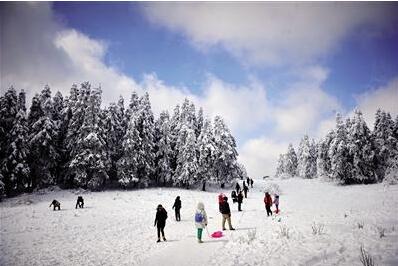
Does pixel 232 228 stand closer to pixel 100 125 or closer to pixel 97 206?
pixel 97 206

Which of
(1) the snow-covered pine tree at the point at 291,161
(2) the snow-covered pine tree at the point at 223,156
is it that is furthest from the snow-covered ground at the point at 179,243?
(1) the snow-covered pine tree at the point at 291,161

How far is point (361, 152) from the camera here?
46250 millimetres

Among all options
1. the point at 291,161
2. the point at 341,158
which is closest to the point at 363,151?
the point at 341,158

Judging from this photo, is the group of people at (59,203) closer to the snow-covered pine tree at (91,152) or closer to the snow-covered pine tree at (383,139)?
the snow-covered pine tree at (91,152)

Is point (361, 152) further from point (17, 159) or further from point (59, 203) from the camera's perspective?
point (17, 159)

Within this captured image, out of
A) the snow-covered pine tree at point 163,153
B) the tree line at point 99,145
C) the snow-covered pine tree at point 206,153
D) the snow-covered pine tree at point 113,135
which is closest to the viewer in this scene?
the tree line at point 99,145

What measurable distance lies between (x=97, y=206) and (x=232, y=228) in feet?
59.8

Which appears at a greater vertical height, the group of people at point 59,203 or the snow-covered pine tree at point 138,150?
the snow-covered pine tree at point 138,150

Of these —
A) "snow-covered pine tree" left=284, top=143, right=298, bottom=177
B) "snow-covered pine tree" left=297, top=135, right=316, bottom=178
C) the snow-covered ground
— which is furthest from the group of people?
"snow-covered pine tree" left=284, top=143, right=298, bottom=177

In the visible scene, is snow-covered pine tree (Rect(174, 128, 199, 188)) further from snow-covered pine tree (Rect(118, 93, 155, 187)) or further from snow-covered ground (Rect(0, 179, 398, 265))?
snow-covered ground (Rect(0, 179, 398, 265))

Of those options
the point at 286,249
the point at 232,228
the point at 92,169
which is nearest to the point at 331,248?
the point at 286,249

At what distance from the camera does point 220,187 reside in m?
53.2

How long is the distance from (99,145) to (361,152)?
139 ft

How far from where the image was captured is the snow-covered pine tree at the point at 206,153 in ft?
152
